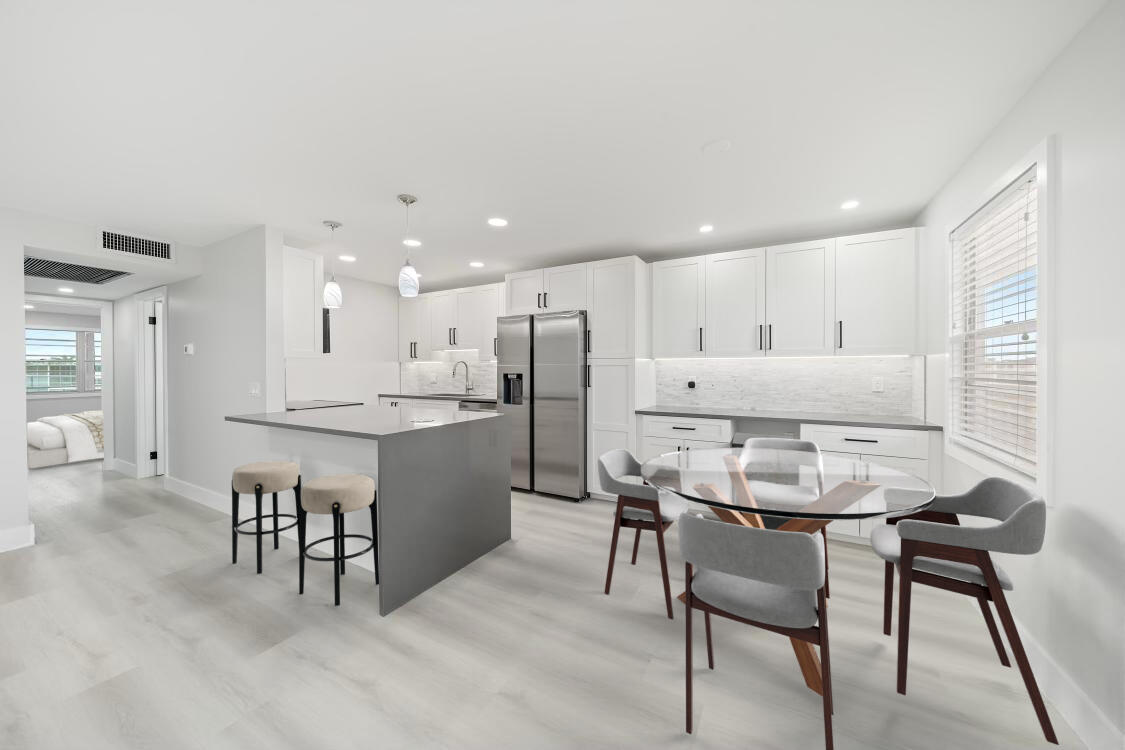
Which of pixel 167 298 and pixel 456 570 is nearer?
pixel 456 570

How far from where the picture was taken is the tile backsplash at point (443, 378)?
19.6ft

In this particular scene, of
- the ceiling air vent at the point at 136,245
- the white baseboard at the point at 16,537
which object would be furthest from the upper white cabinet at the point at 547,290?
the white baseboard at the point at 16,537

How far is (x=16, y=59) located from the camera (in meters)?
1.72

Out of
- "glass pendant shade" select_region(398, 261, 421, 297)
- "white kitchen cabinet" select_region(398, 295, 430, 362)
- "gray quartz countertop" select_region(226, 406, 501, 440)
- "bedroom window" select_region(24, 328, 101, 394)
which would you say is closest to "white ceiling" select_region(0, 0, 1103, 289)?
"glass pendant shade" select_region(398, 261, 421, 297)

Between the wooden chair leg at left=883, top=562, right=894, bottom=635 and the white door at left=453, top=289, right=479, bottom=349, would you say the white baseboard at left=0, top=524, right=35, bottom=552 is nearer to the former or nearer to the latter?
the white door at left=453, top=289, right=479, bottom=349

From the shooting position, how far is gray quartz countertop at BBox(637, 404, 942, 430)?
3.24 metres

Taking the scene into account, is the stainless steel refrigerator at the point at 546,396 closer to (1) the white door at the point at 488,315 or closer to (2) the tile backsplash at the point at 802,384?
(1) the white door at the point at 488,315

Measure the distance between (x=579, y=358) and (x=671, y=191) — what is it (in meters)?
1.87

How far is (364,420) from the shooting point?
2.94 m

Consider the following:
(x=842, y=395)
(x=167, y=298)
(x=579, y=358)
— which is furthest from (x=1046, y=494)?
(x=167, y=298)

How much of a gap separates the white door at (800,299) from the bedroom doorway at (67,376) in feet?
27.6

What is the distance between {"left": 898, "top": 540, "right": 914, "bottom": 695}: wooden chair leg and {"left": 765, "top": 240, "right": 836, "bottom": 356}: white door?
7.59 ft

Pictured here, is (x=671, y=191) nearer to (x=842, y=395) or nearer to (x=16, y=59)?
(x=842, y=395)

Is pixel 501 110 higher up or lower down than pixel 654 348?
higher up
